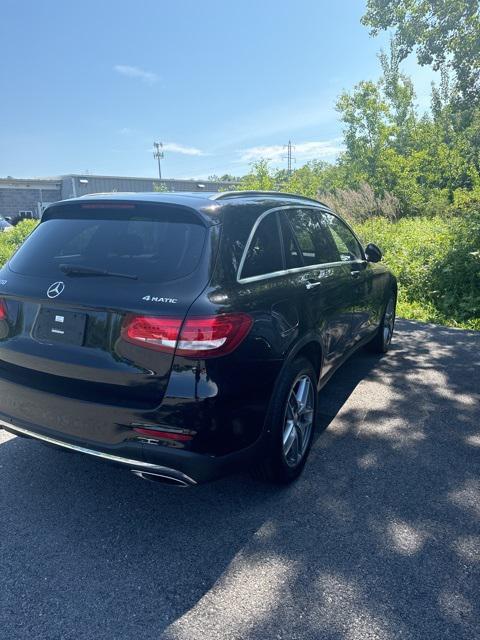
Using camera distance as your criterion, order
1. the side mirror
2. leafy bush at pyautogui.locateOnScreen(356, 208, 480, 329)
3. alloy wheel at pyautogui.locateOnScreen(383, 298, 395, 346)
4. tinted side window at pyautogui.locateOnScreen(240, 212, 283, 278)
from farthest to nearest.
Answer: leafy bush at pyautogui.locateOnScreen(356, 208, 480, 329) < alloy wheel at pyautogui.locateOnScreen(383, 298, 395, 346) < the side mirror < tinted side window at pyautogui.locateOnScreen(240, 212, 283, 278)

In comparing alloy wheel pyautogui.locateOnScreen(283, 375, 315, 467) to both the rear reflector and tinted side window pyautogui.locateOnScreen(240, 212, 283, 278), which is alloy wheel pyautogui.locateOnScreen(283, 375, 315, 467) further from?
the rear reflector

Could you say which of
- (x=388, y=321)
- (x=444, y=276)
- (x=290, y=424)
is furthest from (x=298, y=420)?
(x=444, y=276)

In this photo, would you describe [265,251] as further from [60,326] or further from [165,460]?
[165,460]

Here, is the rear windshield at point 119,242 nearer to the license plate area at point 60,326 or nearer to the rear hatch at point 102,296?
the rear hatch at point 102,296

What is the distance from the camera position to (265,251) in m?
2.90

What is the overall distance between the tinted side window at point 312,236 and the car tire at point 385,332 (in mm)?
1760

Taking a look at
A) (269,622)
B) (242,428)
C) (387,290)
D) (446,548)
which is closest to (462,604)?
(446,548)

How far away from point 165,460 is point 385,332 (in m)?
4.08

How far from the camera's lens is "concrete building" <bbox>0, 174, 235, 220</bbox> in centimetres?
4425

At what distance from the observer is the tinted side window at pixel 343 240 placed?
423 cm

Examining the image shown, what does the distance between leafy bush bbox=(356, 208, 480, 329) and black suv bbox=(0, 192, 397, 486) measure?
5.68 metres

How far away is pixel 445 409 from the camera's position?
4176mm

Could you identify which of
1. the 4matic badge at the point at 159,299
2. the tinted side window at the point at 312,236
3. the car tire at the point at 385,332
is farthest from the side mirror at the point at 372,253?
the 4matic badge at the point at 159,299

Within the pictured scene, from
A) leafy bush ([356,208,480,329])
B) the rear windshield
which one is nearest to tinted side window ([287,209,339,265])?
the rear windshield
